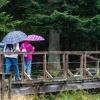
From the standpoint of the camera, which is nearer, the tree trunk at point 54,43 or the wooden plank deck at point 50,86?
the wooden plank deck at point 50,86

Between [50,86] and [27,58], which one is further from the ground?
[27,58]

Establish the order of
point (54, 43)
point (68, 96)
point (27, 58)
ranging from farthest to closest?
1. point (54, 43)
2. point (27, 58)
3. point (68, 96)

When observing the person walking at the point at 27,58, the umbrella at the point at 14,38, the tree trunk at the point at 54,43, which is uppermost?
the umbrella at the point at 14,38

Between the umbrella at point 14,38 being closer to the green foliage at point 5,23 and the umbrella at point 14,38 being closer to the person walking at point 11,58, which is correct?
the person walking at point 11,58

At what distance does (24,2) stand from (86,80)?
25.2 ft

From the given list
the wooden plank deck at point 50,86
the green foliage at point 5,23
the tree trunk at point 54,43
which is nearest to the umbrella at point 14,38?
the wooden plank deck at point 50,86

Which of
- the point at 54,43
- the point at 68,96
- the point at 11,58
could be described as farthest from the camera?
the point at 54,43

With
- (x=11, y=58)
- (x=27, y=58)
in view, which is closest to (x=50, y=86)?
(x=27, y=58)

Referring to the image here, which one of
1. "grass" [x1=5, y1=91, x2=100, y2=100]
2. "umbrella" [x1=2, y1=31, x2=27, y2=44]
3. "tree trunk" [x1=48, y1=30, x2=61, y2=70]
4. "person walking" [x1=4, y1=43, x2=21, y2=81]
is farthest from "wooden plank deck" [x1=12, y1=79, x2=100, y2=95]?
"tree trunk" [x1=48, y1=30, x2=61, y2=70]

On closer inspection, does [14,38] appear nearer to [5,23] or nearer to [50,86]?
[50,86]

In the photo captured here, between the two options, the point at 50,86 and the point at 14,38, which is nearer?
the point at 14,38

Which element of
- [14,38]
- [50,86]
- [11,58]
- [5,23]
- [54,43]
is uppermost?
[14,38]

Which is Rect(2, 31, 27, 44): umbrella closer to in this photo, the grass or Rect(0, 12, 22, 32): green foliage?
the grass

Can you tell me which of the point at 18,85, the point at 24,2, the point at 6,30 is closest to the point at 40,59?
the point at 24,2
